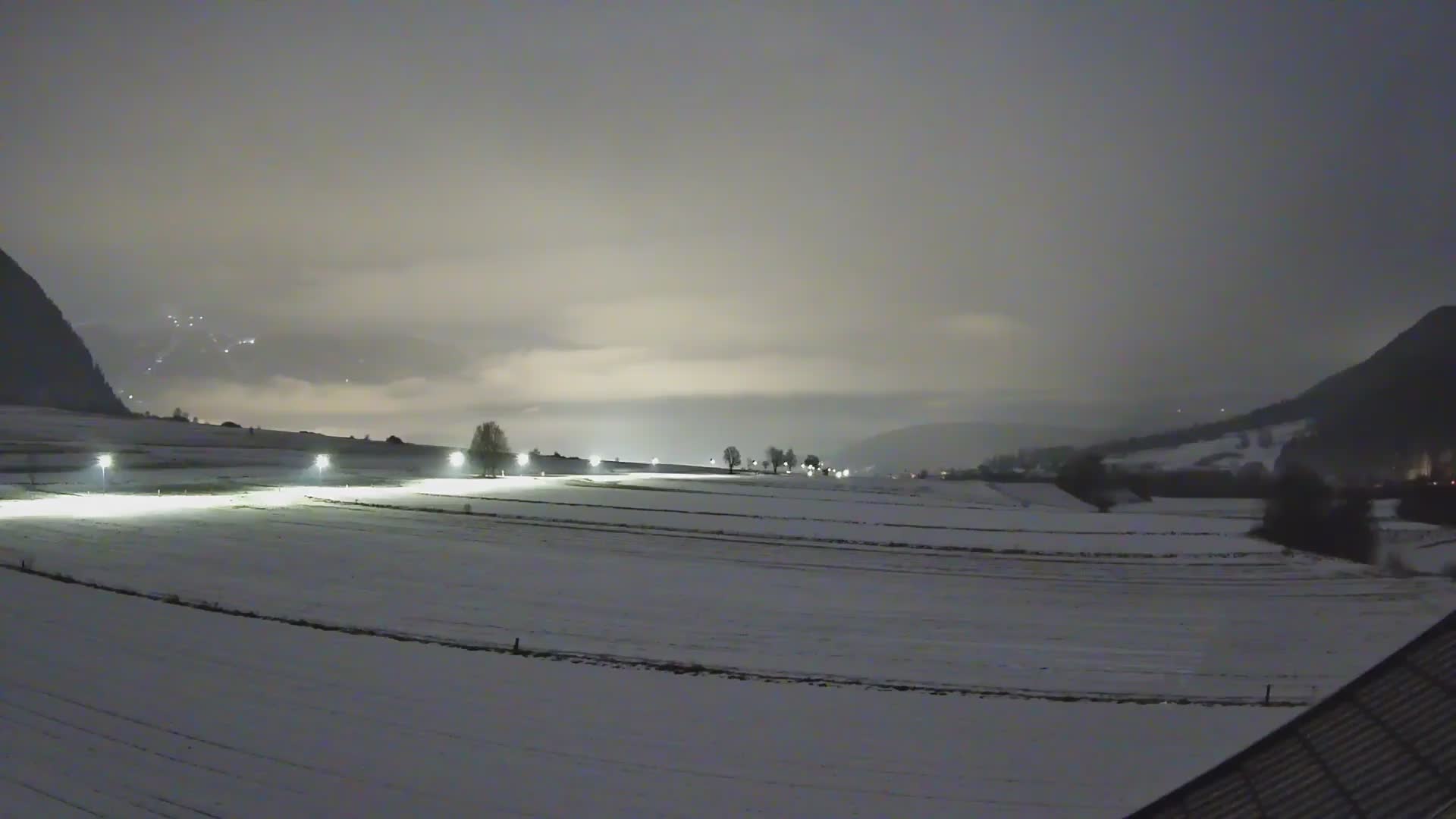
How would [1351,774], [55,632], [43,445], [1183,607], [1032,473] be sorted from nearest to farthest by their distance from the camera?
[1351,774]
[55,632]
[1183,607]
[43,445]
[1032,473]

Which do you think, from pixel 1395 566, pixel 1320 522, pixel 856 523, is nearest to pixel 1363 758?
pixel 1395 566

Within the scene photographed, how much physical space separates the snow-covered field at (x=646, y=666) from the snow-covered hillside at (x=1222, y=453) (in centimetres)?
6288

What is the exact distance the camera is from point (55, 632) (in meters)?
19.6

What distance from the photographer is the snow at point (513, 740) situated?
1163 centimetres

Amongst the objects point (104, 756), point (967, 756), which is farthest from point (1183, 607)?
Answer: point (104, 756)

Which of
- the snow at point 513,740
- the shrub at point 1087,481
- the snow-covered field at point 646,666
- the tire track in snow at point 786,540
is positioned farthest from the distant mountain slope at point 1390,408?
the snow at point 513,740

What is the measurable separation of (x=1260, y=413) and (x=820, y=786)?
527ft

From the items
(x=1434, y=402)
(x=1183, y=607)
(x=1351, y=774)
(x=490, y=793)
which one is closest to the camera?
(x=1351, y=774)

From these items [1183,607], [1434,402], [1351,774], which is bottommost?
[1183,607]

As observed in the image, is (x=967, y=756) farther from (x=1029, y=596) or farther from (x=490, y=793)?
(x=1029, y=596)

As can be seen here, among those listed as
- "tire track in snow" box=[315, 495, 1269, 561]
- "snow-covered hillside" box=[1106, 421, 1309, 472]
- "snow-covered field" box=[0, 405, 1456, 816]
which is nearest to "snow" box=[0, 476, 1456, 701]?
"snow-covered field" box=[0, 405, 1456, 816]

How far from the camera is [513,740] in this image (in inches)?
545

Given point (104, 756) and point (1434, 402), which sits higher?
point (1434, 402)

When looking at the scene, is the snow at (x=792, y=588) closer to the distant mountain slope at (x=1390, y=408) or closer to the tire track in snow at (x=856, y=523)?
the tire track in snow at (x=856, y=523)
